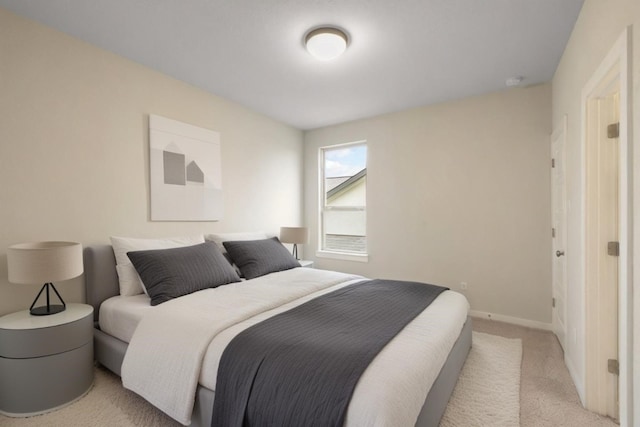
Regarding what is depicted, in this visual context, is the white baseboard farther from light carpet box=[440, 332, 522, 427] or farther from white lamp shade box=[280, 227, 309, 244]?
white lamp shade box=[280, 227, 309, 244]

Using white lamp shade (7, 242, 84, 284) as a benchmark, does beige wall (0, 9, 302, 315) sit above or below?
above

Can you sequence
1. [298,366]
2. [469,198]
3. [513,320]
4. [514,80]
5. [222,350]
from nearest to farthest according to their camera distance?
[298,366] < [222,350] < [514,80] < [513,320] < [469,198]

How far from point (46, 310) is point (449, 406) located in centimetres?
275

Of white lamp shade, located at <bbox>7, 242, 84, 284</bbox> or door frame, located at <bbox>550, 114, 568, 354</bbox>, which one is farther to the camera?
door frame, located at <bbox>550, 114, 568, 354</bbox>

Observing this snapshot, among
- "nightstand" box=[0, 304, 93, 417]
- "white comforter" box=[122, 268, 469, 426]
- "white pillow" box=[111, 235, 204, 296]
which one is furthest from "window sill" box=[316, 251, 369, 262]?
"nightstand" box=[0, 304, 93, 417]

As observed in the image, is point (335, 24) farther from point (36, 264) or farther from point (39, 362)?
point (39, 362)

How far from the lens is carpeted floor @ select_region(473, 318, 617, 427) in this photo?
71.9 inches

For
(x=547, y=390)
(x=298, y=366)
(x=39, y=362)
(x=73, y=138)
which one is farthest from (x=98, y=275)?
(x=547, y=390)

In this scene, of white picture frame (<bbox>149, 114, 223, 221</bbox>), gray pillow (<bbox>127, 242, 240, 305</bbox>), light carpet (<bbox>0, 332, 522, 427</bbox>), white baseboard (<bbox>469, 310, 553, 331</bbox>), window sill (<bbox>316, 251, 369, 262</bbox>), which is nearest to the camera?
light carpet (<bbox>0, 332, 522, 427</bbox>)

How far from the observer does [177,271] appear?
2.38 metres

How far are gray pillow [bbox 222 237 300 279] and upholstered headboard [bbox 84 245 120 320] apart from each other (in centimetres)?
105

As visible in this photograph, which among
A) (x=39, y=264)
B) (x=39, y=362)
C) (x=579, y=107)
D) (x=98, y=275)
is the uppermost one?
(x=579, y=107)

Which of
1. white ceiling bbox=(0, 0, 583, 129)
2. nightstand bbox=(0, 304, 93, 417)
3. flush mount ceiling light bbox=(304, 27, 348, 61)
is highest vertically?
white ceiling bbox=(0, 0, 583, 129)

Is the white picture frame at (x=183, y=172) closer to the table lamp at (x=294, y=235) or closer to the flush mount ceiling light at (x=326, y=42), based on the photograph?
the table lamp at (x=294, y=235)
